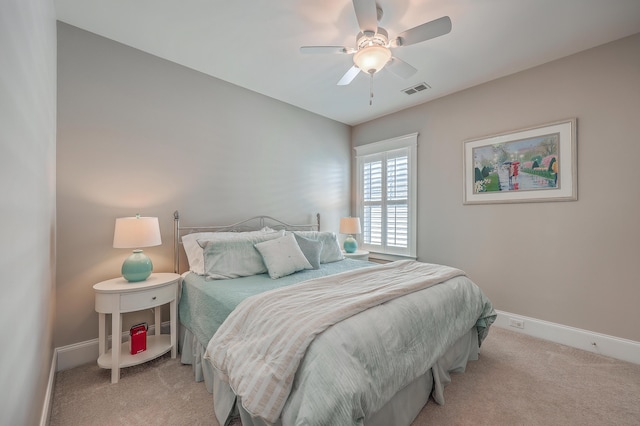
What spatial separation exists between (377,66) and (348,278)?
1.69 metres

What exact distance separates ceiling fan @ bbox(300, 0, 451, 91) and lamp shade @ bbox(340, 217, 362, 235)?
2.27 meters

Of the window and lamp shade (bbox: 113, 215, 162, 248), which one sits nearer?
lamp shade (bbox: 113, 215, 162, 248)

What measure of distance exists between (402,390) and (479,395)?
780 millimetres

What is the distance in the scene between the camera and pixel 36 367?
142 cm

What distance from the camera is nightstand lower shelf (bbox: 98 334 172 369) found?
2.14 metres

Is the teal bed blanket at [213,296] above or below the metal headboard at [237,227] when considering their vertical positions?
below

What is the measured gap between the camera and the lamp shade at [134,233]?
222cm

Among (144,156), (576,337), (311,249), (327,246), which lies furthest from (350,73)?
(576,337)

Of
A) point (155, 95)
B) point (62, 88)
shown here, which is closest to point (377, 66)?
point (155, 95)

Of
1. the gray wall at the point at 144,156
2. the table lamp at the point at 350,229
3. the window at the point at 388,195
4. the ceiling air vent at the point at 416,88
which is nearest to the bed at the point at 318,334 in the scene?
the gray wall at the point at 144,156

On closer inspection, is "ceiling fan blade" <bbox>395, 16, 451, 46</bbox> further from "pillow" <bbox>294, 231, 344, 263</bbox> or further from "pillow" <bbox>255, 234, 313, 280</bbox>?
"pillow" <bbox>294, 231, 344, 263</bbox>

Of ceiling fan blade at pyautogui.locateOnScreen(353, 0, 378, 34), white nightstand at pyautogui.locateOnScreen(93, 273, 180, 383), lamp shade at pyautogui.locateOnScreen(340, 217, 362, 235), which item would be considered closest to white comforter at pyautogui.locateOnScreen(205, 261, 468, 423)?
white nightstand at pyautogui.locateOnScreen(93, 273, 180, 383)

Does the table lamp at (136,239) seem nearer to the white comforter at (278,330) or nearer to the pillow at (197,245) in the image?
the pillow at (197,245)

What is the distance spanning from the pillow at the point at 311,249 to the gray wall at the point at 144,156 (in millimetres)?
874
